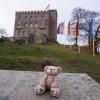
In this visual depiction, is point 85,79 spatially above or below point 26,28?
below

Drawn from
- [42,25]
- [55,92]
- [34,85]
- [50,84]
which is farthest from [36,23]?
[55,92]

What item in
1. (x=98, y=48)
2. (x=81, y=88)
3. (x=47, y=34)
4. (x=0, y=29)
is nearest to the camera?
(x=81, y=88)

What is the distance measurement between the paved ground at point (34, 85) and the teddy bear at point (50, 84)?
108 millimetres

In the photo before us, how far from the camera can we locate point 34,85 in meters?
6.12

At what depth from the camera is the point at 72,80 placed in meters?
6.58

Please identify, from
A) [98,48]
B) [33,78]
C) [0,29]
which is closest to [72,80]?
[33,78]

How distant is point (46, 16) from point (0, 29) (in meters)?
11.2

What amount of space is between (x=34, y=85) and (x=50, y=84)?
0.64 metres

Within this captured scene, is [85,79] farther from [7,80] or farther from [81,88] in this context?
[7,80]

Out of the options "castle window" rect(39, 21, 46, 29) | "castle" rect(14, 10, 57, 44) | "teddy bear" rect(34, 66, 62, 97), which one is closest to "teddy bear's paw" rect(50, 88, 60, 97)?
"teddy bear" rect(34, 66, 62, 97)

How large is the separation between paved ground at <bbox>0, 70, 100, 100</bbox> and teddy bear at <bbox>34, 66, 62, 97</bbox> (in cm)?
11

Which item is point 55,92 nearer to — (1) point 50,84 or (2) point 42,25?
→ (1) point 50,84

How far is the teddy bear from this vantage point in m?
5.50

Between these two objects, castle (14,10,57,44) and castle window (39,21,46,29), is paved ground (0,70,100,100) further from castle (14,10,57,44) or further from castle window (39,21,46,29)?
castle window (39,21,46,29)
